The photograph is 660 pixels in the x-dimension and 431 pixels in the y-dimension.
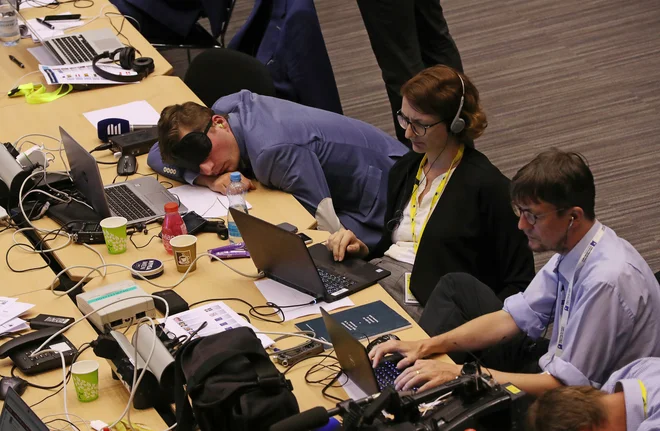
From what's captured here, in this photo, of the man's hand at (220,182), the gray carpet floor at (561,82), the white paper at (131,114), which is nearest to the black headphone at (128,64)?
the white paper at (131,114)

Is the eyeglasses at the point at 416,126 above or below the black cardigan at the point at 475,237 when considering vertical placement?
above

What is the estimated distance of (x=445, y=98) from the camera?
2.95m

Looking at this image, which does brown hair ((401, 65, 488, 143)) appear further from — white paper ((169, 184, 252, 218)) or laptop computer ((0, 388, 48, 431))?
laptop computer ((0, 388, 48, 431))

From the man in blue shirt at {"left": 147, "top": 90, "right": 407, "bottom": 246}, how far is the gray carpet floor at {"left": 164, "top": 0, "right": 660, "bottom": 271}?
92 centimetres

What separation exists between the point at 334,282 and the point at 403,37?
196cm

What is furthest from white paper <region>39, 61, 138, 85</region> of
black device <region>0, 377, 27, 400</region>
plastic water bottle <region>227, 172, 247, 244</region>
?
black device <region>0, 377, 27, 400</region>

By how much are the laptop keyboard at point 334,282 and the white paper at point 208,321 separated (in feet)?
0.93

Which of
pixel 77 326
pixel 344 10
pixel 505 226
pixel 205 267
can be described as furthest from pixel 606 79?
pixel 77 326

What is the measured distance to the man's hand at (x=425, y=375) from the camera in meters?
2.32

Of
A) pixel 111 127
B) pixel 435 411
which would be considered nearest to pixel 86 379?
pixel 435 411

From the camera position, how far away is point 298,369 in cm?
242

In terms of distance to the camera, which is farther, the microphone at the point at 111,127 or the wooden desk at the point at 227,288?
the microphone at the point at 111,127

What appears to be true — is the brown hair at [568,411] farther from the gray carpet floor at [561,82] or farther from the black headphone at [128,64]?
the black headphone at [128,64]

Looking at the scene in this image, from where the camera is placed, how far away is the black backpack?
78.2 inches
